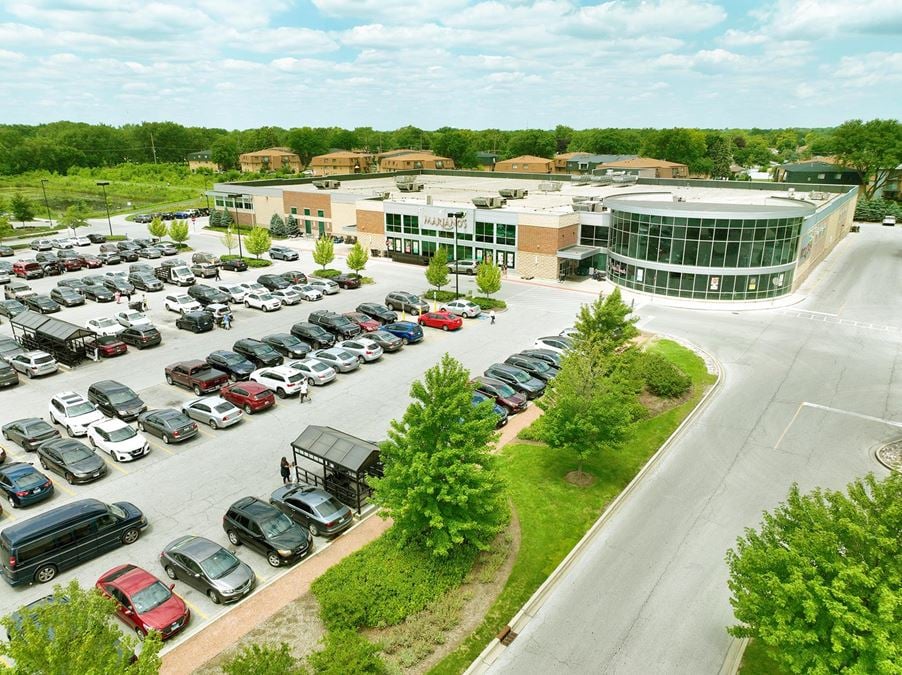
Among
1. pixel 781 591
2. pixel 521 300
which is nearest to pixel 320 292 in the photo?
pixel 521 300

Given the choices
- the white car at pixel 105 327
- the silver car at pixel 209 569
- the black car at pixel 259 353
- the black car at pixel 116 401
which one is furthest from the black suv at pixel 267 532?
the white car at pixel 105 327

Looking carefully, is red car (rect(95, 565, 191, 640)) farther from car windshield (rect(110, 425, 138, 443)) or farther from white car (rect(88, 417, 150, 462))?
car windshield (rect(110, 425, 138, 443))

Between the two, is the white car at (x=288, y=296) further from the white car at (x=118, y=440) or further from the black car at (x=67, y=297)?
the white car at (x=118, y=440)

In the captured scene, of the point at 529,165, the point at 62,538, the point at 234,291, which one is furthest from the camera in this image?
the point at 529,165

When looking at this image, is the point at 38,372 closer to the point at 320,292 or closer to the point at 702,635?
the point at 320,292

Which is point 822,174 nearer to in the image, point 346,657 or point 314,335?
point 314,335

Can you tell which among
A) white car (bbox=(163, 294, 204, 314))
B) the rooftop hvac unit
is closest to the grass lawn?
white car (bbox=(163, 294, 204, 314))

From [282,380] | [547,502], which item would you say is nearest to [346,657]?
[547,502]
